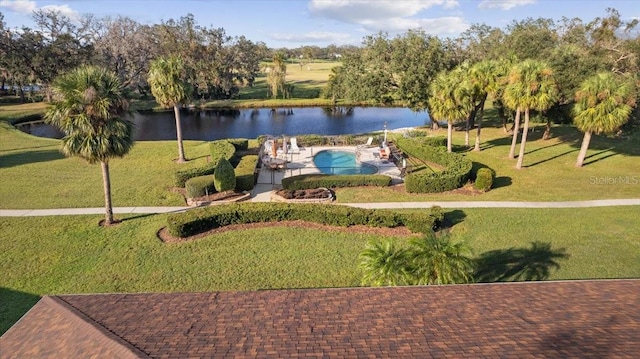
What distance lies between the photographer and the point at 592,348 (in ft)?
23.3

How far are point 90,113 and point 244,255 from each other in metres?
9.08

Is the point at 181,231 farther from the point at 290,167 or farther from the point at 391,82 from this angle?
the point at 391,82

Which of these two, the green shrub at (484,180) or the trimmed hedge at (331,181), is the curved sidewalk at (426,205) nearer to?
the green shrub at (484,180)

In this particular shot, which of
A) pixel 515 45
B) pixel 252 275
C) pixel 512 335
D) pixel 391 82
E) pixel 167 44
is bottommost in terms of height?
pixel 252 275

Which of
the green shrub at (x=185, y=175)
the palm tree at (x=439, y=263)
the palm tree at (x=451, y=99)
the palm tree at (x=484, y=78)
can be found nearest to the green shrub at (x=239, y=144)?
the green shrub at (x=185, y=175)

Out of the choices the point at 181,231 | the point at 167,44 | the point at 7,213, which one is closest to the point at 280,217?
the point at 181,231

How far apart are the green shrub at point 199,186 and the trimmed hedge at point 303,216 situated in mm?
3673

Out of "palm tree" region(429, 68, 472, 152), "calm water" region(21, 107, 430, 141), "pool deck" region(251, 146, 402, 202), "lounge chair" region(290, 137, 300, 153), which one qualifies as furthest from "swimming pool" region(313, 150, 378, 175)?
"calm water" region(21, 107, 430, 141)

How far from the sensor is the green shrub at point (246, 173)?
78.1ft

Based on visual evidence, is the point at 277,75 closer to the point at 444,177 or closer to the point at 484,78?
the point at 484,78

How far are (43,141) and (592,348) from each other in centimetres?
4337

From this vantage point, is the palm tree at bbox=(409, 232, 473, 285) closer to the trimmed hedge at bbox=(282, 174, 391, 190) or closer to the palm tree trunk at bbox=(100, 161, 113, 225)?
the trimmed hedge at bbox=(282, 174, 391, 190)

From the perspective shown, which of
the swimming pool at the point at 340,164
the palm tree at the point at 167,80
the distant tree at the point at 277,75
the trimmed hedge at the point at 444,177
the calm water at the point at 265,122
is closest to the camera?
the trimmed hedge at the point at 444,177

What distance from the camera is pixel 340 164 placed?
31203 millimetres
